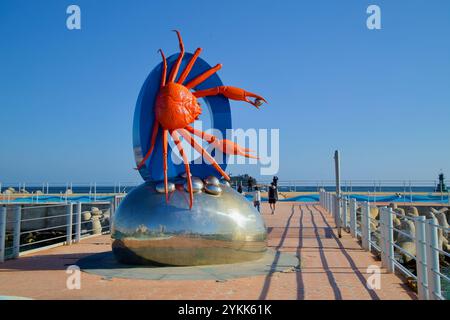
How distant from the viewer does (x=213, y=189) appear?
8.79 meters

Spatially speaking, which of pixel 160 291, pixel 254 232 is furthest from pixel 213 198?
pixel 160 291

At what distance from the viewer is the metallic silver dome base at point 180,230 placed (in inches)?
316

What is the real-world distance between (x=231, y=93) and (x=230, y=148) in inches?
51.4

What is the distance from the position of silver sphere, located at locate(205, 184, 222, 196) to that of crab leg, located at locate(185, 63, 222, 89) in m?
2.42

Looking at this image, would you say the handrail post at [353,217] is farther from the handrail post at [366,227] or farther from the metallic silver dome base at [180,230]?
the metallic silver dome base at [180,230]

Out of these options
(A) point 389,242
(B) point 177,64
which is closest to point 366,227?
(A) point 389,242

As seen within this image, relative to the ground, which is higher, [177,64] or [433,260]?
[177,64]

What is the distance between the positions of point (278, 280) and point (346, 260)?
9.12 feet

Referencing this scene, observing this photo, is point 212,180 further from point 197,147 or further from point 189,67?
point 189,67

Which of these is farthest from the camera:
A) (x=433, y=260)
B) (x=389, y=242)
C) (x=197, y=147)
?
(x=197, y=147)

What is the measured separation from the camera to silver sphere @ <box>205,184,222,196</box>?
28.7ft

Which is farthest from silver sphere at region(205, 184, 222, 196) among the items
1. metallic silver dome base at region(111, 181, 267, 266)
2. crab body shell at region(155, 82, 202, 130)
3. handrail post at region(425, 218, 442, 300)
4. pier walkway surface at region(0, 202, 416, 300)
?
handrail post at region(425, 218, 442, 300)

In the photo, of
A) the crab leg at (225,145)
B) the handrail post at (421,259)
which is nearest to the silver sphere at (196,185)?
the crab leg at (225,145)
